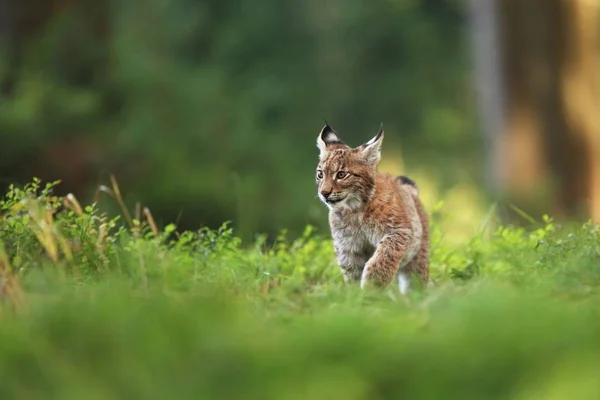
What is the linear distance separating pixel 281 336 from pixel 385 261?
240cm

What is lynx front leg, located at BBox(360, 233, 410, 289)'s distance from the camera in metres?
7.18

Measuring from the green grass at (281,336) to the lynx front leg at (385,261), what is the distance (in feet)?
1.58

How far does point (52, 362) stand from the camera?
4719mm

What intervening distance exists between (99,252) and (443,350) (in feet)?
9.48

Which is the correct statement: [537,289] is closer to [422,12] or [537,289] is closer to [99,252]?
[99,252]

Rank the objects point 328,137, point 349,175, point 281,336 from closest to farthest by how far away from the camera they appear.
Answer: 1. point 281,336
2. point 349,175
3. point 328,137

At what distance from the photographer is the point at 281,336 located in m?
4.95

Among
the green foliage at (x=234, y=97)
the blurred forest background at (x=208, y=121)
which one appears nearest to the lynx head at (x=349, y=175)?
the green foliage at (x=234, y=97)

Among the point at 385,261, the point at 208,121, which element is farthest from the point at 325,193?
the point at 208,121

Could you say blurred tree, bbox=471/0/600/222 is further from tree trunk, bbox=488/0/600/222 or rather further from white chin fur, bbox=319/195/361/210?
white chin fur, bbox=319/195/361/210

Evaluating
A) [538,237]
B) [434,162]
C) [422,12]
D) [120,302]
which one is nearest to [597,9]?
[538,237]

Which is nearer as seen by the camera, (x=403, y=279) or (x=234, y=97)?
(x=403, y=279)

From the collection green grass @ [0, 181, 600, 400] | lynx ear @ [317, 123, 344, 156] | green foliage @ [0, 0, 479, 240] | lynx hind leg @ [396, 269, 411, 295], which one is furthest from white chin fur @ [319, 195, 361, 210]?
green foliage @ [0, 0, 479, 240]

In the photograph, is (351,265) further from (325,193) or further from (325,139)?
(325,139)
